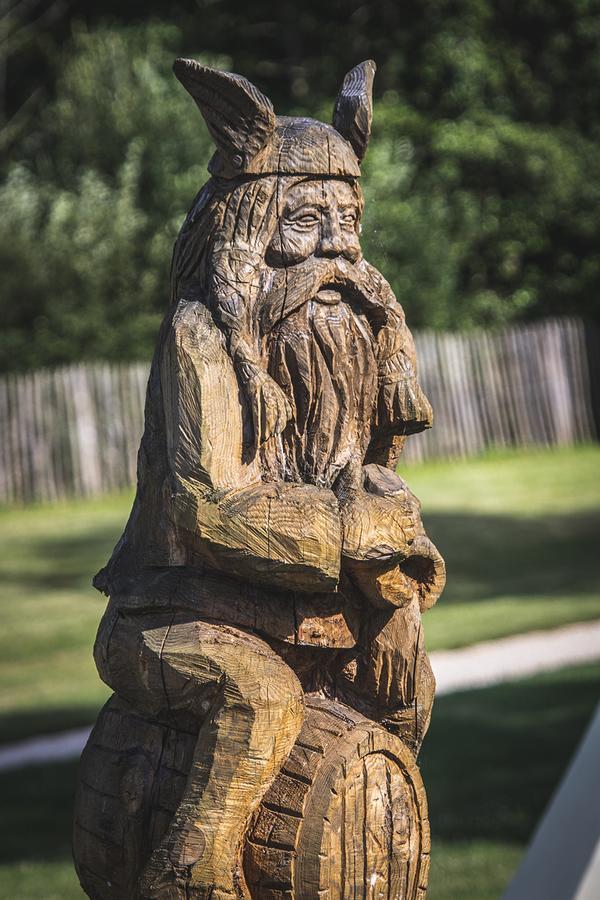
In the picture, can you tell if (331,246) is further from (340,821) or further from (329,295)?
(340,821)

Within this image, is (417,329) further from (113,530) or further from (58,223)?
(113,530)

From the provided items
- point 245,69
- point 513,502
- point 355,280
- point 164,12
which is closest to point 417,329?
point 513,502

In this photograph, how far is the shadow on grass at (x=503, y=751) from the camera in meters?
6.33

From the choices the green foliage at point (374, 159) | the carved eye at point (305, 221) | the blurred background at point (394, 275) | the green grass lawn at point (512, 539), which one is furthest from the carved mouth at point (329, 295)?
the green foliage at point (374, 159)

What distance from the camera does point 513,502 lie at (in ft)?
46.6

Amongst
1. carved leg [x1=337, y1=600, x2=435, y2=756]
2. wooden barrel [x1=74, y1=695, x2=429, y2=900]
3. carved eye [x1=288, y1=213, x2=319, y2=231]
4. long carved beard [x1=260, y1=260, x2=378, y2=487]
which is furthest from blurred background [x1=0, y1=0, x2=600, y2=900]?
carved eye [x1=288, y1=213, x2=319, y2=231]

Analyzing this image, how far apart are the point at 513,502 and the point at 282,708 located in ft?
38.5

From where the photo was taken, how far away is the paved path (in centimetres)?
810

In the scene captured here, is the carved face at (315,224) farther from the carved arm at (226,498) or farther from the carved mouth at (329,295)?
the carved arm at (226,498)

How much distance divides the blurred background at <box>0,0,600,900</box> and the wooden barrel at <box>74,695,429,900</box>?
4.69 meters

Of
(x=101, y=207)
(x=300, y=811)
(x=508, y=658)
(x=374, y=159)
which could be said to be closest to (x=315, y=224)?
(x=300, y=811)

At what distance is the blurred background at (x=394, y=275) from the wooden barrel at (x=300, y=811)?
4690 millimetres

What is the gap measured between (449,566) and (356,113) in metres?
8.93

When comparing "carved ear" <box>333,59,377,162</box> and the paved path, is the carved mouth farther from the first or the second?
the paved path
